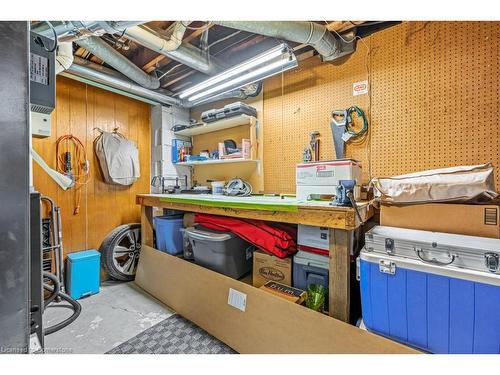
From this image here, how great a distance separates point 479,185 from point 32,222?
2.08 meters

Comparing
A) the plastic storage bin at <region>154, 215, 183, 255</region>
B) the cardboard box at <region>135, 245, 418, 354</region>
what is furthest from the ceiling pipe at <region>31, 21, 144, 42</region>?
the cardboard box at <region>135, 245, 418, 354</region>

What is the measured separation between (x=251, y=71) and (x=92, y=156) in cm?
218

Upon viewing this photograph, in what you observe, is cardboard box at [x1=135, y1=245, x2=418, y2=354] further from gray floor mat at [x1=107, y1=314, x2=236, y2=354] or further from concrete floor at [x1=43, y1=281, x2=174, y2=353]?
concrete floor at [x1=43, y1=281, x2=174, y2=353]

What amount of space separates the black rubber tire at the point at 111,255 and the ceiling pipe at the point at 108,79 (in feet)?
5.54

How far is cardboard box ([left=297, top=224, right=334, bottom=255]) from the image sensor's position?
5.55ft

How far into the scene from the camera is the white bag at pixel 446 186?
121cm

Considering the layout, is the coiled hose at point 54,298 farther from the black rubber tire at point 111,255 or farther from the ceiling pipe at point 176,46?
the ceiling pipe at point 176,46

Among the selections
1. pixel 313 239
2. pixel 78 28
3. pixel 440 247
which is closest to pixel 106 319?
pixel 313 239

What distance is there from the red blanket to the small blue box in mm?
1497

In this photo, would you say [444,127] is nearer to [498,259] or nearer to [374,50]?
[374,50]

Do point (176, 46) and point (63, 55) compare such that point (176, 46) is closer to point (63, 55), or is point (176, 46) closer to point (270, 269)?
point (63, 55)

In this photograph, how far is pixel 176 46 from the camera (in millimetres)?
2000
